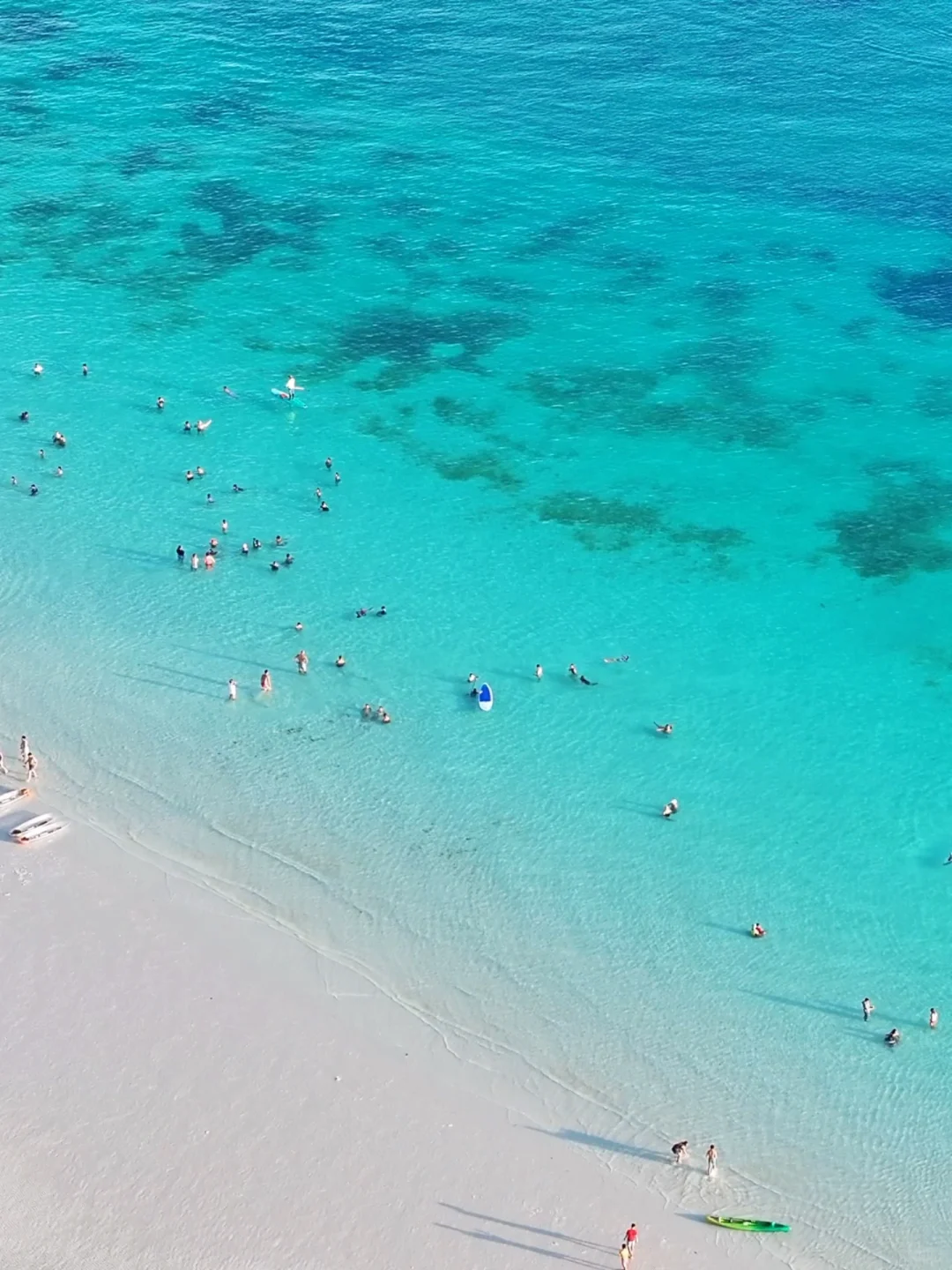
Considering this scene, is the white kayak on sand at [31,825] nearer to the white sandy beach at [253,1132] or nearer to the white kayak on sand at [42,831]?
the white kayak on sand at [42,831]

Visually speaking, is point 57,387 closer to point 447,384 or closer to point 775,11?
point 447,384

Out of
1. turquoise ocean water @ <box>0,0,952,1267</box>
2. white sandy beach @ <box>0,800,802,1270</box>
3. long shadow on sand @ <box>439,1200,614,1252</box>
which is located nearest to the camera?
white sandy beach @ <box>0,800,802,1270</box>

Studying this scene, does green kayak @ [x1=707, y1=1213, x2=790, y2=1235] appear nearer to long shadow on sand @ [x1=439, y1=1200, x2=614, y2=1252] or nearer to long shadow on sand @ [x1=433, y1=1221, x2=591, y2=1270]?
long shadow on sand @ [x1=439, y1=1200, x2=614, y2=1252]

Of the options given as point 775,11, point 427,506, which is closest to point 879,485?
point 427,506

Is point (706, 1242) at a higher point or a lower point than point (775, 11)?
lower

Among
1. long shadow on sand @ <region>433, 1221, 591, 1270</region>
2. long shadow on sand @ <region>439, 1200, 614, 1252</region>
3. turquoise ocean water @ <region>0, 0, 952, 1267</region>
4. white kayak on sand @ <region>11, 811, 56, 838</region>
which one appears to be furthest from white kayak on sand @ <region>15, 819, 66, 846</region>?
long shadow on sand @ <region>433, 1221, 591, 1270</region>

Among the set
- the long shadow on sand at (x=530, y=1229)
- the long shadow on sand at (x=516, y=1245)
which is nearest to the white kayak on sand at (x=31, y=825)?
the long shadow on sand at (x=530, y=1229)
